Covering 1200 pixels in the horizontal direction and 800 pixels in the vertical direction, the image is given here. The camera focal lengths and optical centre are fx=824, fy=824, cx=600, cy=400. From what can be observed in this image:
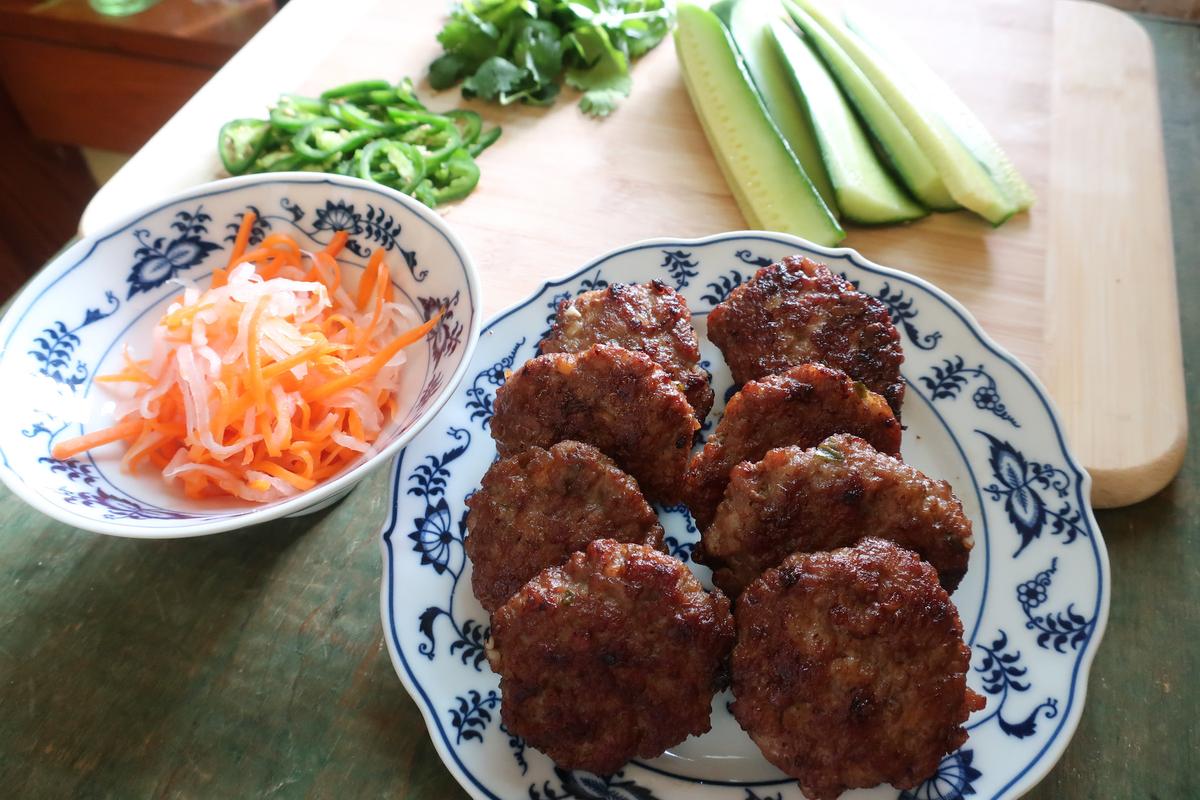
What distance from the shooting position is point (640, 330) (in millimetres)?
2680

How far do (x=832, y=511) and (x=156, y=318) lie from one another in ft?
7.64

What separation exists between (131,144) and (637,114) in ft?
12.3

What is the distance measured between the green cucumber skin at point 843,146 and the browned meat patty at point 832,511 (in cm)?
169

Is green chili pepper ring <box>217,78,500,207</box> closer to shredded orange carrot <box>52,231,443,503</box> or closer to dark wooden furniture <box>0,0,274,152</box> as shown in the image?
shredded orange carrot <box>52,231,443,503</box>

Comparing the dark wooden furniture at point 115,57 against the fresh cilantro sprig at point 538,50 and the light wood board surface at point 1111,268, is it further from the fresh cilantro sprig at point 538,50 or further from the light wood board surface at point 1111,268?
the light wood board surface at point 1111,268

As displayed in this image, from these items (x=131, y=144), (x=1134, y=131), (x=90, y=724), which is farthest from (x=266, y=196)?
(x=1134, y=131)

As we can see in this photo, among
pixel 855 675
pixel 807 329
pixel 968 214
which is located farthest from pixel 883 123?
pixel 855 675

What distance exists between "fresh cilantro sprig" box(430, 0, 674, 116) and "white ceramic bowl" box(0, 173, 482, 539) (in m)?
1.59

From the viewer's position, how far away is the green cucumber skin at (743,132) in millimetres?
3510

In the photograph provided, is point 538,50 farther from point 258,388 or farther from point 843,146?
point 258,388

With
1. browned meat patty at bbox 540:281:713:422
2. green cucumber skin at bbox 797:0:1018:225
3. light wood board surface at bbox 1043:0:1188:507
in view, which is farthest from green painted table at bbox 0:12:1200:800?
green cucumber skin at bbox 797:0:1018:225

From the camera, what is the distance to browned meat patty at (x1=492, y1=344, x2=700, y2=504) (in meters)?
2.42

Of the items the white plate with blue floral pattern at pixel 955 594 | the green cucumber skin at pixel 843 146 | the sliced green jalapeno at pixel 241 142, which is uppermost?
the sliced green jalapeno at pixel 241 142

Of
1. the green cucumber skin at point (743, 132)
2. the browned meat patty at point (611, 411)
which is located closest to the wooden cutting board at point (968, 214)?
the green cucumber skin at point (743, 132)
